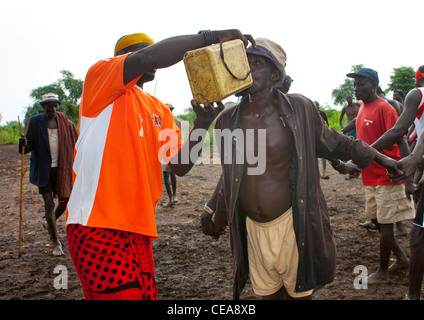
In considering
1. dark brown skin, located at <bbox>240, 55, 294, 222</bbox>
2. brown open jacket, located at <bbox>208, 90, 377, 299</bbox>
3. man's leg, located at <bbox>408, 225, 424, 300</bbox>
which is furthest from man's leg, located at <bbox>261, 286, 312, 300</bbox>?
man's leg, located at <bbox>408, 225, 424, 300</bbox>

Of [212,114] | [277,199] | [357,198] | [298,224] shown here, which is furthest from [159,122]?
[357,198]

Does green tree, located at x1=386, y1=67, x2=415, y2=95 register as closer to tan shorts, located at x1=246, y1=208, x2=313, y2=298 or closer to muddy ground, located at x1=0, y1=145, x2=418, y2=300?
muddy ground, located at x1=0, y1=145, x2=418, y2=300

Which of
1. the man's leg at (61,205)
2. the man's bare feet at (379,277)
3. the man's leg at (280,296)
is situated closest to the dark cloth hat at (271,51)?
the man's leg at (280,296)

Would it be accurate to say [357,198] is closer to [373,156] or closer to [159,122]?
[373,156]

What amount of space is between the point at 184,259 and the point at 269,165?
266 centimetres

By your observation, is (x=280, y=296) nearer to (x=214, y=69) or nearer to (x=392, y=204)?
(x=214, y=69)

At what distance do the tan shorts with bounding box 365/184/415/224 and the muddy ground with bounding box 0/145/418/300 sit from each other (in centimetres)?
63

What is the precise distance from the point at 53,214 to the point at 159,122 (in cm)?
360

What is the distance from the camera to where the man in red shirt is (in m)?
3.98

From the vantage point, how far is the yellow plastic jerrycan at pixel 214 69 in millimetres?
1896

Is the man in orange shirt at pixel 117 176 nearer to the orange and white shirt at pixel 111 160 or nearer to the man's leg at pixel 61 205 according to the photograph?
the orange and white shirt at pixel 111 160

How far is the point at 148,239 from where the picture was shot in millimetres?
2227

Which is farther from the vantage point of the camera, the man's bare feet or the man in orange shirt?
the man's bare feet

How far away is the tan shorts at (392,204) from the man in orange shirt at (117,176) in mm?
2768
